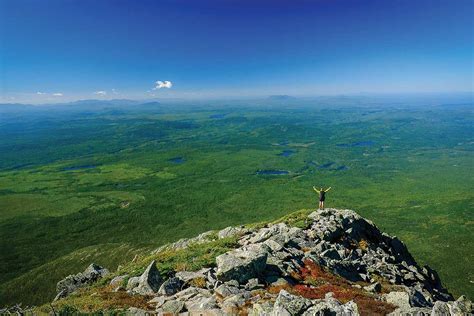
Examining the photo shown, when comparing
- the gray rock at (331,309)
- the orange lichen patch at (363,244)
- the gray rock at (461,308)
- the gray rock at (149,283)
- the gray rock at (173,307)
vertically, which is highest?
the gray rock at (331,309)

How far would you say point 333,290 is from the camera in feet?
67.2

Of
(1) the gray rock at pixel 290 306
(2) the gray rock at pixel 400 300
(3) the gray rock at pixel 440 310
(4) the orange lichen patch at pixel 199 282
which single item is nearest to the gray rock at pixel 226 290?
(4) the orange lichen patch at pixel 199 282

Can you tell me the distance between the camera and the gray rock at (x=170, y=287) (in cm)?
1978

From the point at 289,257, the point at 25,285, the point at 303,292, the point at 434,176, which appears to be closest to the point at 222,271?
the point at 303,292

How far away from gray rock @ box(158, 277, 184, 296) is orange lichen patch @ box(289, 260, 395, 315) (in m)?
7.14

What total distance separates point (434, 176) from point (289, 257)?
159170mm

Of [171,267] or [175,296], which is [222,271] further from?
[171,267]

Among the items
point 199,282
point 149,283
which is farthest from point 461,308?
point 149,283

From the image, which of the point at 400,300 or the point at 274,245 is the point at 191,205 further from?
the point at 400,300

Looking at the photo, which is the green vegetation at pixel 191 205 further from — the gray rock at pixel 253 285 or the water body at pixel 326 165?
the gray rock at pixel 253 285

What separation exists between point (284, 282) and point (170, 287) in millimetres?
7253

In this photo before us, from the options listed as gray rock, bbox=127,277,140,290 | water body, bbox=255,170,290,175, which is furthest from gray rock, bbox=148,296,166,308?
water body, bbox=255,170,290,175

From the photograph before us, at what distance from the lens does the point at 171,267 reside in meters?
24.2

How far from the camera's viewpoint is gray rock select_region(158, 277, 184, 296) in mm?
19781
